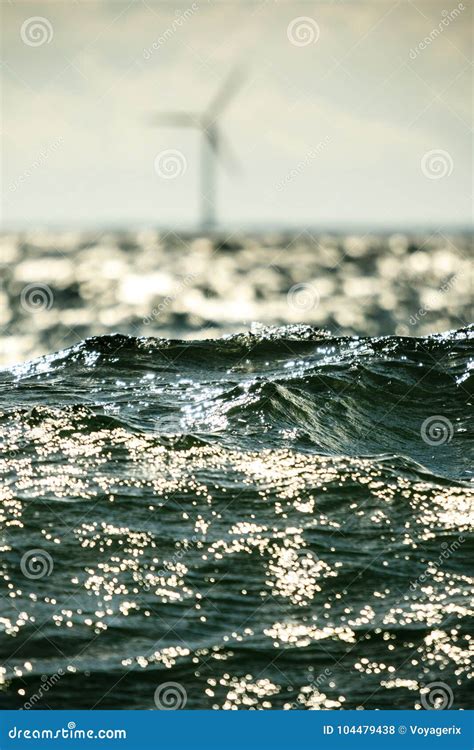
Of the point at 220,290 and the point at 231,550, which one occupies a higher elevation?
the point at 220,290

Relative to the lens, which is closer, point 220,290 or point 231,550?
point 231,550

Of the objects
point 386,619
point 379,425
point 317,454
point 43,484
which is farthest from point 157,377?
point 386,619

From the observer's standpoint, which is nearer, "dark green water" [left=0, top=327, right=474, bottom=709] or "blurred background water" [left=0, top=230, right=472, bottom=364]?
"dark green water" [left=0, top=327, right=474, bottom=709]

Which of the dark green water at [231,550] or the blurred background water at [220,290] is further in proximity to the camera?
the blurred background water at [220,290]

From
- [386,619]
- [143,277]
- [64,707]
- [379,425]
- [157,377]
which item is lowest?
[64,707]

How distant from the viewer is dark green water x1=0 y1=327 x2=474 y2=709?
8.28 meters

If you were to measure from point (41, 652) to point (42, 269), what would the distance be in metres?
64.2

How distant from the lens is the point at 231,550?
10.1 metres

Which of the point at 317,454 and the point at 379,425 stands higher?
the point at 379,425

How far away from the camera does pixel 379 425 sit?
15.8 meters

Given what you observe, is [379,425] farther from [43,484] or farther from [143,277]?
[143,277]

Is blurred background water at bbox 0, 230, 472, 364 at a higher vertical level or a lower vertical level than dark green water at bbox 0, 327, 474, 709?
higher

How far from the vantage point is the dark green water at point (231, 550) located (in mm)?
8281

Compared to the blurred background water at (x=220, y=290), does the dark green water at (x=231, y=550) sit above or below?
A: below
